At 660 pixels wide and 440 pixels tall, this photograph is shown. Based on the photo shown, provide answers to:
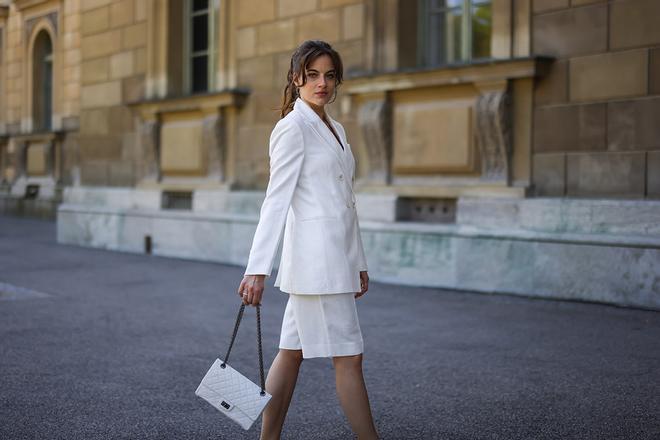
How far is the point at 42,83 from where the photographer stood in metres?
20.4

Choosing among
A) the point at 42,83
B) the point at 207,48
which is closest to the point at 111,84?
the point at 207,48

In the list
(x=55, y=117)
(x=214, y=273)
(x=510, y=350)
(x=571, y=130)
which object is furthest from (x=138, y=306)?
(x=55, y=117)

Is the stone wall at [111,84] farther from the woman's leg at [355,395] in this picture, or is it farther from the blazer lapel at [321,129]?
the woman's leg at [355,395]

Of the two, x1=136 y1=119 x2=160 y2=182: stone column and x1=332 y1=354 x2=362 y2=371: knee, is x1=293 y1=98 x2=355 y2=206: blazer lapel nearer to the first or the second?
x1=332 y1=354 x2=362 y2=371: knee

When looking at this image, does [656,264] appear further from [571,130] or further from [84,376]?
[84,376]

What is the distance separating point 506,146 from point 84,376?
4.86 meters

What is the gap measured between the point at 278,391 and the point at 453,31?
6.72 metres

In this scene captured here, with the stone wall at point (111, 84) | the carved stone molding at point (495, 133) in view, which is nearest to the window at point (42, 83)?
the stone wall at point (111, 84)

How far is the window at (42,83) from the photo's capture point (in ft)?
66.5

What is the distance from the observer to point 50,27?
19344 millimetres

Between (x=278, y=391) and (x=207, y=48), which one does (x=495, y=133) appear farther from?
(x=207, y=48)

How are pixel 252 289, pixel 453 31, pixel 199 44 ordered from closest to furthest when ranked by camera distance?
pixel 252 289, pixel 453 31, pixel 199 44

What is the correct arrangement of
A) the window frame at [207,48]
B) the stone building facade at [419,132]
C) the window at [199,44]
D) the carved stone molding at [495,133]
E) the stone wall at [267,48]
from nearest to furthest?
the stone building facade at [419,132]
the carved stone molding at [495,133]
the stone wall at [267,48]
the window frame at [207,48]
the window at [199,44]

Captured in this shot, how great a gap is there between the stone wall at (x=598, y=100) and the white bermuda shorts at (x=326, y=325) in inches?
194
